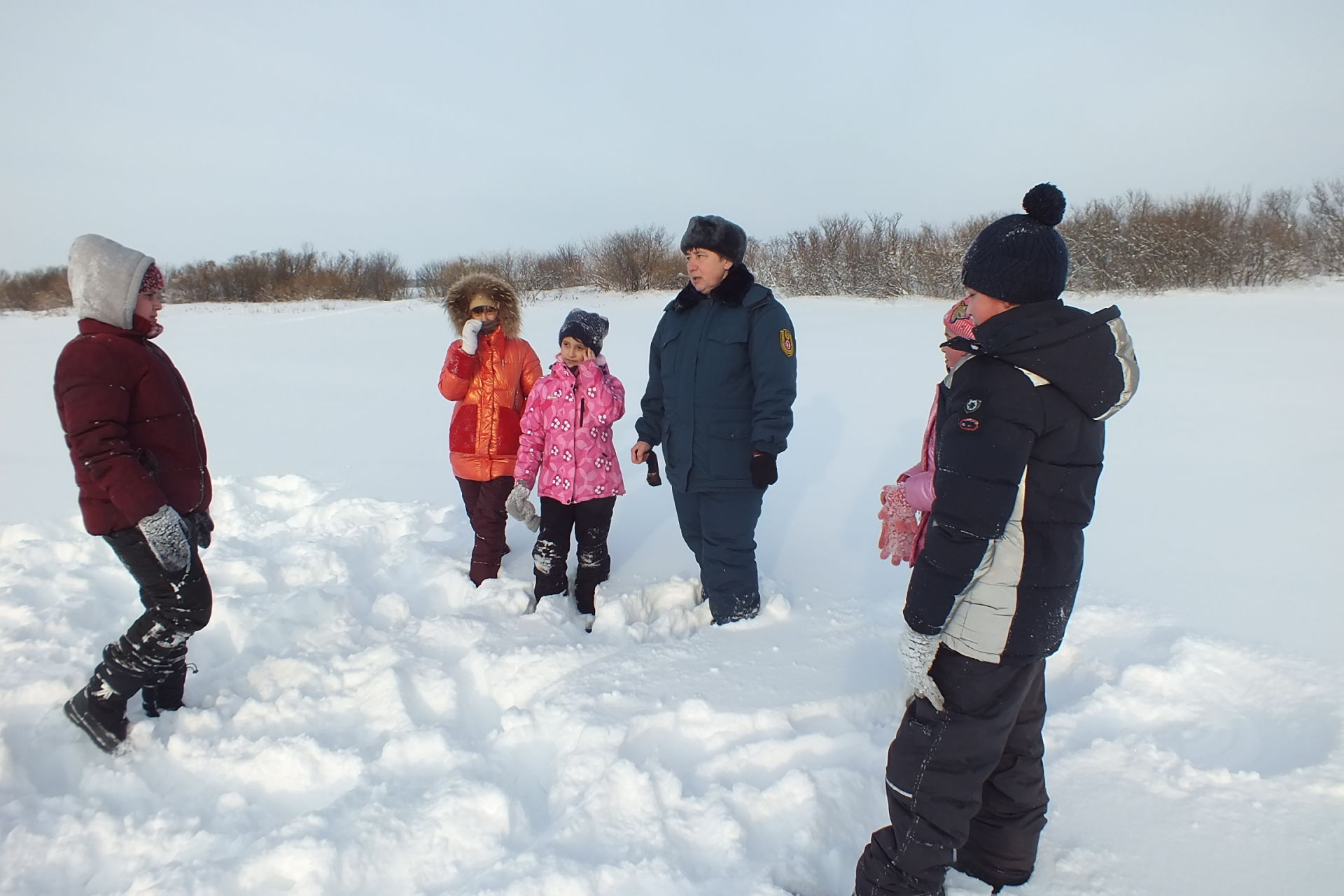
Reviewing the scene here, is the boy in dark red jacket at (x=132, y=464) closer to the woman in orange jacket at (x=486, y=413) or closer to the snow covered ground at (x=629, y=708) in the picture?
the snow covered ground at (x=629, y=708)

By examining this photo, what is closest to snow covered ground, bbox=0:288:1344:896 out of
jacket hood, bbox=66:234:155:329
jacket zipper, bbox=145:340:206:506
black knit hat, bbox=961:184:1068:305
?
jacket zipper, bbox=145:340:206:506

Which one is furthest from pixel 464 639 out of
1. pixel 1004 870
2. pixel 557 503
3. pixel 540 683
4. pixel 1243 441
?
pixel 1243 441

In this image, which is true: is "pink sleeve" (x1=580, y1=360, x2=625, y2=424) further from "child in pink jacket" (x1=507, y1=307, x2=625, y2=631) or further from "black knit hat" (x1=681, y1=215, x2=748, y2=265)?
"black knit hat" (x1=681, y1=215, x2=748, y2=265)

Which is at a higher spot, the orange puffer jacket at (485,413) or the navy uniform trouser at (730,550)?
the orange puffer jacket at (485,413)

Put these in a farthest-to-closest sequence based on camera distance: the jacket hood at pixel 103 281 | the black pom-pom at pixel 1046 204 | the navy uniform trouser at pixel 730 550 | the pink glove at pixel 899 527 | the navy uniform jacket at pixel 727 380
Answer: the navy uniform trouser at pixel 730 550 → the navy uniform jacket at pixel 727 380 → the jacket hood at pixel 103 281 → the pink glove at pixel 899 527 → the black pom-pom at pixel 1046 204

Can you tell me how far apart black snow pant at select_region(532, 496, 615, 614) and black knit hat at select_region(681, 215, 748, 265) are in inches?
48.8

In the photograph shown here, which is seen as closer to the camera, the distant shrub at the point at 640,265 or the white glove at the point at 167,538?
the white glove at the point at 167,538

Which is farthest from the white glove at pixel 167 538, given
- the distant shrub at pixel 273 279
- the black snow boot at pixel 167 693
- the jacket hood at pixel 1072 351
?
the distant shrub at pixel 273 279

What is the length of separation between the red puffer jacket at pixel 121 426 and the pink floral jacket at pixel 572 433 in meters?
1.38

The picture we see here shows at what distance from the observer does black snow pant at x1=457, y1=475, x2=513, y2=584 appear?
3.62m

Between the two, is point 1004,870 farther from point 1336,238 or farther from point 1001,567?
point 1336,238

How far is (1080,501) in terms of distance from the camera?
160 cm

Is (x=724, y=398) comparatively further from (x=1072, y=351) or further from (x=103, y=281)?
(x=103, y=281)

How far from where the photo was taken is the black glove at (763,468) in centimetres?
290
